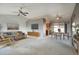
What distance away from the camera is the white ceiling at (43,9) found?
3.34m

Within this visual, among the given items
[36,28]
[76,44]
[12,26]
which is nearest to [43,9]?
[36,28]

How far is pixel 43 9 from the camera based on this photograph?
3.40m

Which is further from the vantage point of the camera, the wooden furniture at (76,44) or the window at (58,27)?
the window at (58,27)

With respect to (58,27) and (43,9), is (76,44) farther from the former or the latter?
(43,9)

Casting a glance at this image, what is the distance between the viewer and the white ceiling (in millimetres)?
3342

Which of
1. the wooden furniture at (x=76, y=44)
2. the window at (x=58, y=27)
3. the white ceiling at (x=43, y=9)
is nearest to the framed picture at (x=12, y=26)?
the white ceiling at (x=43, y=9)

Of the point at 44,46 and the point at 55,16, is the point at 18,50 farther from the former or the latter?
the point at 55,16

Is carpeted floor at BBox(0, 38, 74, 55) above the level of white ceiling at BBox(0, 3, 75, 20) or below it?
below

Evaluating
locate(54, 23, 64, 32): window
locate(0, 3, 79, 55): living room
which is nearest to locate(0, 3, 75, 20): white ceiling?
locate(0, 3, 79, 55): living room

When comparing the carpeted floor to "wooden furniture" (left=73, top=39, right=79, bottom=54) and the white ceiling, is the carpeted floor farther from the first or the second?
the white ceiling

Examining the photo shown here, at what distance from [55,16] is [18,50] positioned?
1074 mm

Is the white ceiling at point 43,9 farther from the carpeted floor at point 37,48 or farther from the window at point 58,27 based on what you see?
the carpeted floor at point 37,48

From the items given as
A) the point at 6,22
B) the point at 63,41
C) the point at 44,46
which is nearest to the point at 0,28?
the point at 6,22

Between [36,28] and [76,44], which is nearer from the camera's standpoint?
[76,44]
